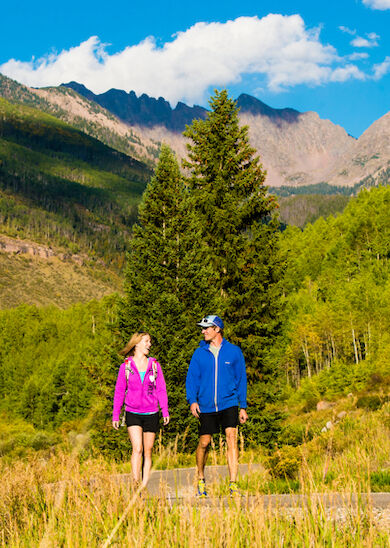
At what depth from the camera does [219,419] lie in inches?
233

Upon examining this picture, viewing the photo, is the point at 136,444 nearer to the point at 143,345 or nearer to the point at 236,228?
the point at 143,345

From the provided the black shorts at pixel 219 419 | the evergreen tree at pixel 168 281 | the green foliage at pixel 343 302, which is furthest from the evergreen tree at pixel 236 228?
the green foliage at pixel 343 302

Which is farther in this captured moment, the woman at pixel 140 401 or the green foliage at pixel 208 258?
the green foliage at pixel 208 258

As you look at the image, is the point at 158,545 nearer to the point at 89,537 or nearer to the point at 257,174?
the point at 89,537

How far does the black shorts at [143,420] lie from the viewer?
6.25 metres

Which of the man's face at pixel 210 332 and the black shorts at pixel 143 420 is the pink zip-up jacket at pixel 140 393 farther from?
the man's face at pixel 210 332

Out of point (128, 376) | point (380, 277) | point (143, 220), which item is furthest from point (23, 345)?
point (128, 376)

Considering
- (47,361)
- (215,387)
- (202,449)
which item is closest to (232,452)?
(202,449)

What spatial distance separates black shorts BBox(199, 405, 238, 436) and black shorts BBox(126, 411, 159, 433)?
2.43 feet

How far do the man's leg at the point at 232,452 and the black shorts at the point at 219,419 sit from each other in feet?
0.31

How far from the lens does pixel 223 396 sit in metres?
5.86

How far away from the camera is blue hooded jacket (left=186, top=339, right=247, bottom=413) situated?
19.3 ft

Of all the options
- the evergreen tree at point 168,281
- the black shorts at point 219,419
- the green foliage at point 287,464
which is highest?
the evergreen tree at point 168,281

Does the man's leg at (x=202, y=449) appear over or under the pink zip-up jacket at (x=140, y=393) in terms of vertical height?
under
